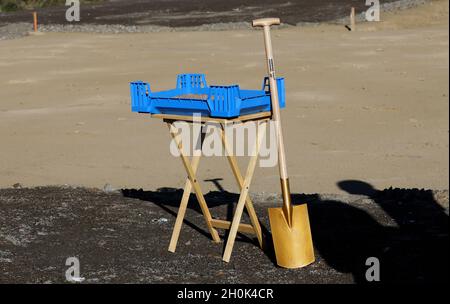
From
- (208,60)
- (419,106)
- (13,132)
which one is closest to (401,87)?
(419,106)

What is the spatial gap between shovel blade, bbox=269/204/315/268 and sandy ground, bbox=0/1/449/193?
4480 millimetres

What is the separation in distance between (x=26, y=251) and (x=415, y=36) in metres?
18.8

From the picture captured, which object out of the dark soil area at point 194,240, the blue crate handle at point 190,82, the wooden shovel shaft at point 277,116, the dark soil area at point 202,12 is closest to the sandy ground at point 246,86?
the dark soil area at point 194,240

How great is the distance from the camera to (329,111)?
17203mm

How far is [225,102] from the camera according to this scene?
677 centimetres

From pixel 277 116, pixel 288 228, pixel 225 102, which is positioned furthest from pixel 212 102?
pixel 288 228

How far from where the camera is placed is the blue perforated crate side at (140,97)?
7336mm

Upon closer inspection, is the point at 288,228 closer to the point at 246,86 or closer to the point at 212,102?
the point at 212,102

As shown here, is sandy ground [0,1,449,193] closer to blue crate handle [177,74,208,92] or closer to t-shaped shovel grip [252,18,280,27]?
blue crate handle [177,74,208,92]

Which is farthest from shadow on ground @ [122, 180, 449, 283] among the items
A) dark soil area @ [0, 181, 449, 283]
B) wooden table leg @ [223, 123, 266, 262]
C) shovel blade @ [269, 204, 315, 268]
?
wooden table leg @ [223, 123, 266, 262]

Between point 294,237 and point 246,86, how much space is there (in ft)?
42.3

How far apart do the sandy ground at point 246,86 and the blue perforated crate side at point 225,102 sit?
4.86 m

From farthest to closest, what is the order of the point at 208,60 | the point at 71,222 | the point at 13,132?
the point at 208,60 < the point at 13,132 < the point at 71,222
